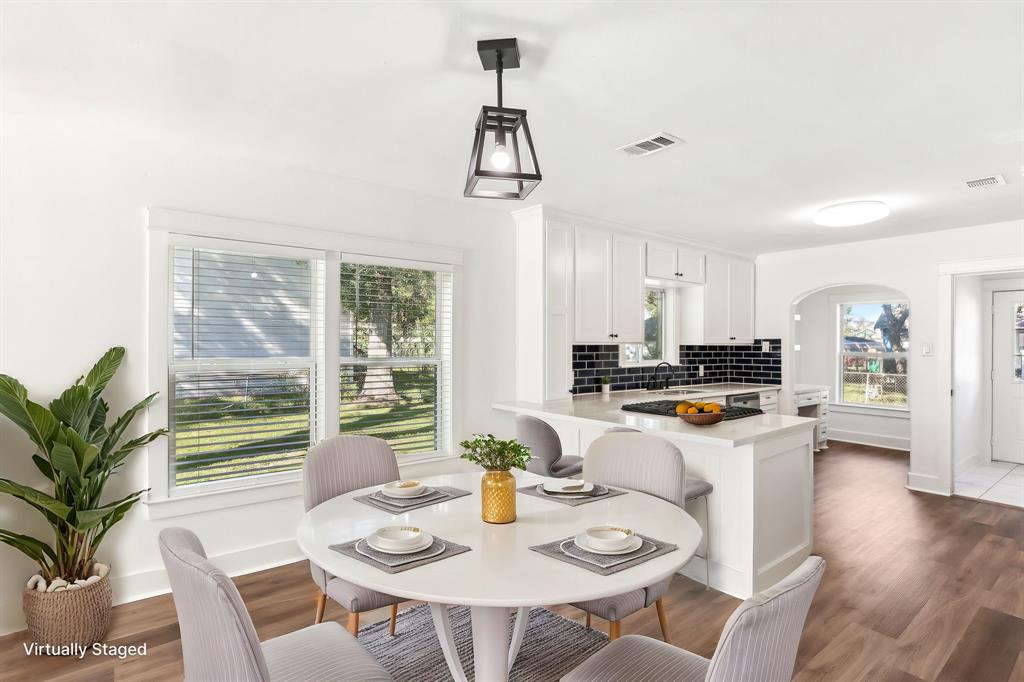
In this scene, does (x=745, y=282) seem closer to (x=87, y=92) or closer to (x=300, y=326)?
(x=300, y=326)

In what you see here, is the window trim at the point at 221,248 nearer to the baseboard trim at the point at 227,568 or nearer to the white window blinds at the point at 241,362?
the white window blinds at the point at 241,362

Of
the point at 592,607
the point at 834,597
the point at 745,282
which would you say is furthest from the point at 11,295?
the point at 745,282

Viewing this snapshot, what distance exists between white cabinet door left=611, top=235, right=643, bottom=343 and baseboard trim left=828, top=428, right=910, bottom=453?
4.29 metres

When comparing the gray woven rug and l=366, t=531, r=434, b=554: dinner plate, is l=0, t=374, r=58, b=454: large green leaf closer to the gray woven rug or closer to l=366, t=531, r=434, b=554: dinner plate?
the gray woven rug

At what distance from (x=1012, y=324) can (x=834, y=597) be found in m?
5.13

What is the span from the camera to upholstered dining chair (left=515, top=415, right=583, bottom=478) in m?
3.18

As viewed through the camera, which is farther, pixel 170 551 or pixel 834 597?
pixel 834 597

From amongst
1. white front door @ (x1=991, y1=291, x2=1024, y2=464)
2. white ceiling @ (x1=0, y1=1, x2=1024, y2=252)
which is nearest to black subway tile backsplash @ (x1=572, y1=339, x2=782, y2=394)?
white ceiling @ (x1=0, y1=1, x2=1024, y2=252)

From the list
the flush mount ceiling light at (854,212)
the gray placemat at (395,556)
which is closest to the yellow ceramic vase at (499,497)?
the gray placemat at (395,556)

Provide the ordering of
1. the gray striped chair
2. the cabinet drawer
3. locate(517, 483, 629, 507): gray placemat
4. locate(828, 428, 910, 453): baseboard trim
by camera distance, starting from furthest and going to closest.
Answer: locate(828, 428, 910, 453): baseboard trim → the cabinet drawer → locate(517, 483, 629, 507): gray placemat → the gray striped chair

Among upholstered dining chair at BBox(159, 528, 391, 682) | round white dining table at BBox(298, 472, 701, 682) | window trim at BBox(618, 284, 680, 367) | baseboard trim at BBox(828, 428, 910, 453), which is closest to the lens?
upholstered dining chair at BBox(159, 528, 391, 682)

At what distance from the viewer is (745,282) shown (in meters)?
6.31

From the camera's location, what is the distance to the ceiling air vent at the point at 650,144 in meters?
2.81

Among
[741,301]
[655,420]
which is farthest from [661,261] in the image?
[655,420]
